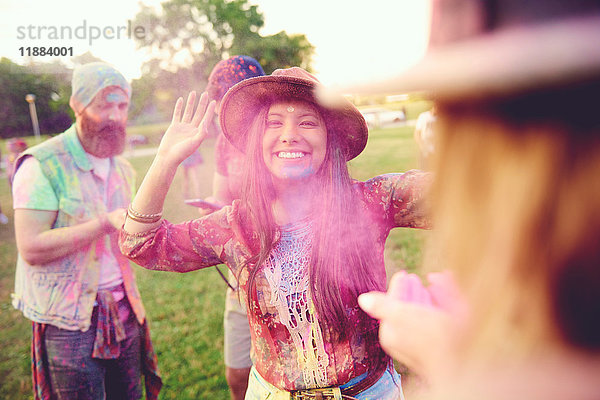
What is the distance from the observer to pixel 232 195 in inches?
105

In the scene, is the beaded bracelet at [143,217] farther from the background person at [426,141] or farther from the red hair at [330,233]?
the background person at [426,141]

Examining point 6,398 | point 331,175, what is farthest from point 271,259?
point 6,398

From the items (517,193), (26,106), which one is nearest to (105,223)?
(517,193)

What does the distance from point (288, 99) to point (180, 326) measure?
378cm

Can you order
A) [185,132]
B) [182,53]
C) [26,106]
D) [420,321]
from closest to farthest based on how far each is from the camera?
[420,321] < [185,132] < [26,106] < [182,53]

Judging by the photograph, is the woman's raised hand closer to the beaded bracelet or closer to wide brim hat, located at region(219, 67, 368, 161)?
wide brim hat, located at region(219, 67, 368, 161)

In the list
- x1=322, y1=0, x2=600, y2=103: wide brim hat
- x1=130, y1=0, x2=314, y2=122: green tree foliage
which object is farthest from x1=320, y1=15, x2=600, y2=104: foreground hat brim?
x1=130, y1=0, x2=314, y2=122: green tree foliage

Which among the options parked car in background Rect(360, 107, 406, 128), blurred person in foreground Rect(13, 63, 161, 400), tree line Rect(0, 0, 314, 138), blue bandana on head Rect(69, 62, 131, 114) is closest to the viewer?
parked car in background Rect(360, 107, 406, 128)

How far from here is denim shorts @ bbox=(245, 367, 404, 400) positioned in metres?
1.48

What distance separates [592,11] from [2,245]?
970 centimetres

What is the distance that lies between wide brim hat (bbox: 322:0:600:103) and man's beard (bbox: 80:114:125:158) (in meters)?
2.29

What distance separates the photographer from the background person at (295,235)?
4.79ft

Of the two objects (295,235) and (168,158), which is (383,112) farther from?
(168,158)

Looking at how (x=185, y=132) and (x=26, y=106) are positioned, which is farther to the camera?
(x=26, y=106)
